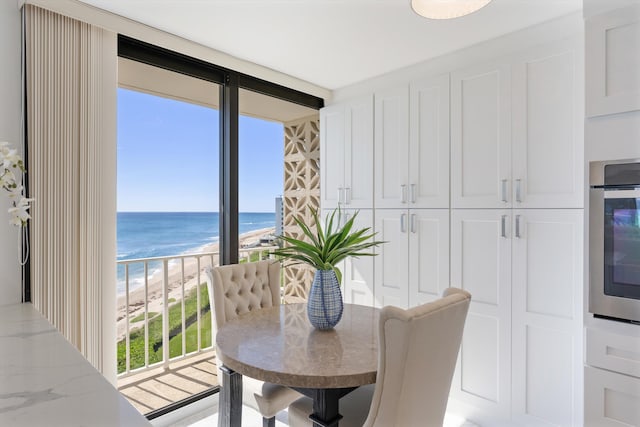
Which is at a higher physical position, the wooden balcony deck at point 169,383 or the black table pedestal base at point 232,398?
the black table pedestal base at point 232,398

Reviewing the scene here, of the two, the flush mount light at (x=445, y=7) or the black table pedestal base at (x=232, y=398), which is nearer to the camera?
the flush mount light at (x=445, y=7)

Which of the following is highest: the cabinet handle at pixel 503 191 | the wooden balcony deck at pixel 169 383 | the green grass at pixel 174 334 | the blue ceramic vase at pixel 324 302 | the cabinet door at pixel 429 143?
the cabinet door at pixel 429 143

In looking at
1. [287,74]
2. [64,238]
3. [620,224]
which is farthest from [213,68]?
[620,224]

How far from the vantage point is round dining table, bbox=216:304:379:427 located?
1.26 m

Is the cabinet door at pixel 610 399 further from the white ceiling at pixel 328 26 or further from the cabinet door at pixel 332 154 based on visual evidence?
the cabinet door at pixel 332 154

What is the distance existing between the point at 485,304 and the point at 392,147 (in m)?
1.34

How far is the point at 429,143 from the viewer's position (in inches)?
104

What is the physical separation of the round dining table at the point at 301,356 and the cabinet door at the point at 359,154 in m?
1.28

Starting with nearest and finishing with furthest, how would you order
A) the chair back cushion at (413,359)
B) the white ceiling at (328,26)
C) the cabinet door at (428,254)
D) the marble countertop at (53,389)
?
the marble countertop at (53,389), the chair back cushion at (413,359), the white ceiling at (328,26), the cabinet door at (428,254)

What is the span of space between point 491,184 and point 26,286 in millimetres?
2759

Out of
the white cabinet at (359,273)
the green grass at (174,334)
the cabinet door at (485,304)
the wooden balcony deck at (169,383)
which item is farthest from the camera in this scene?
the green grass at (174,334)

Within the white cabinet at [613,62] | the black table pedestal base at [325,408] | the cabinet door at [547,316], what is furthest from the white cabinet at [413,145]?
the black table pedestal base at [325,408]

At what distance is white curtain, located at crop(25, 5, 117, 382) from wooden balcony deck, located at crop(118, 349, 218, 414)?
3.05 feet

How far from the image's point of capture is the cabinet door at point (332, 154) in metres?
3.24
